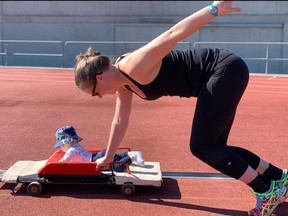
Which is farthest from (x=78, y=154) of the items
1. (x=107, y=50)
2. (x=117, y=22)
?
(x=117, y=22)

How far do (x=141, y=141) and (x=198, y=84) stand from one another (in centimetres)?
304

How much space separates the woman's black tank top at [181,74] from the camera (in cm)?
322

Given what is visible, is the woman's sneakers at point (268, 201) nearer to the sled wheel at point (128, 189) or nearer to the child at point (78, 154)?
the sled wheel at point (128, 189)

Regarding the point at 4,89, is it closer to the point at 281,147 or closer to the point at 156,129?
the point at 156,129

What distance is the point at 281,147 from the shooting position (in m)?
5.93

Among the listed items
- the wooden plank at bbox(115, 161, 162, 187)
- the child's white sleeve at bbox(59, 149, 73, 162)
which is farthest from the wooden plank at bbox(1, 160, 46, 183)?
the wooden plank at bbox(115, 161, 162, 187)

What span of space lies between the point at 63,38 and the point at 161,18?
20.8 ft

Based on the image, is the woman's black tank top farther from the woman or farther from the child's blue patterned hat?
the child's blue patterned hat

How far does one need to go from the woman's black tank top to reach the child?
4.24ft

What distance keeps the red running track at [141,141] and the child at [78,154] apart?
0.94ft

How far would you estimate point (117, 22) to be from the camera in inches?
1027

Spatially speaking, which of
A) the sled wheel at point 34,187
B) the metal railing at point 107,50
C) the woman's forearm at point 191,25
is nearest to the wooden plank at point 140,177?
the sled wheel at point 34,187

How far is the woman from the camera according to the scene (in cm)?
313

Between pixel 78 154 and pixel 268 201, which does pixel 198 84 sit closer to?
pixel 268 201
